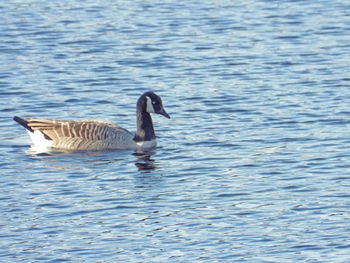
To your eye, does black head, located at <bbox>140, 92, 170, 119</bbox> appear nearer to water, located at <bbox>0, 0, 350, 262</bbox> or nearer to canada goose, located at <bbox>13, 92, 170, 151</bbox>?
canada goose, located at <bbox>13, 92, 170, 151</bbox>

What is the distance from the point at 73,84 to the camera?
24984mm

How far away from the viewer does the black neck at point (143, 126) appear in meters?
20.2

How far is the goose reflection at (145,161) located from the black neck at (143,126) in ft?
1.15

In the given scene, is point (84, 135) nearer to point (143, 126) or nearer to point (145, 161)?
point (143, 126)

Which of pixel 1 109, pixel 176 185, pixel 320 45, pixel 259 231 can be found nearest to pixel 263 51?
pixel 320 45

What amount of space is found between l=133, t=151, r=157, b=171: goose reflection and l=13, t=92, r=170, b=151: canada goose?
29cm

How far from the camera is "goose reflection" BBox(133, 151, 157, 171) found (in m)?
18.6

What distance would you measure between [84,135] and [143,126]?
4.00ft

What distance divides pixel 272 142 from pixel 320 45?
31.9 feet

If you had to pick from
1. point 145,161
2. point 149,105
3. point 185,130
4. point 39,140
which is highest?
point 149,105

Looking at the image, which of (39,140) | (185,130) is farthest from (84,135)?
(185,130)

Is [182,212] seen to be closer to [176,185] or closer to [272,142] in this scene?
[176,185]

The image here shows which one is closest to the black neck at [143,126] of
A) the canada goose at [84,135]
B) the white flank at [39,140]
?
the canada goose at [84,135]

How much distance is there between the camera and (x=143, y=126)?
20.3 metres
